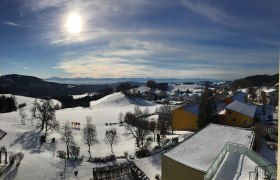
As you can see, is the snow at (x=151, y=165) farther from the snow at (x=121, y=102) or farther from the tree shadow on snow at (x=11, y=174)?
the snow at (x=121, y=102)

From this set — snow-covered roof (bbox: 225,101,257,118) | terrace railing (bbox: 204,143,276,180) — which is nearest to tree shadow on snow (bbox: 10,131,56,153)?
snow-covered roof (bbox: 225,101,257,118)

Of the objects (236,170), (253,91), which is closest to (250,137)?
(236,170)

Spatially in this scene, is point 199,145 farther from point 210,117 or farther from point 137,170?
point 210,117

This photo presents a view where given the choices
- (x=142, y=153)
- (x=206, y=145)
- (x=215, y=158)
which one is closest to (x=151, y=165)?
(x=142, y=153)

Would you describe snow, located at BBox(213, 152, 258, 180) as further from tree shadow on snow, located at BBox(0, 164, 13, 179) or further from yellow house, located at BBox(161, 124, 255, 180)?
tree shadow on snow, located at BBox(0, 164, 13, 179)

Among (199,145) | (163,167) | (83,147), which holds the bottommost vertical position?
(83,147)

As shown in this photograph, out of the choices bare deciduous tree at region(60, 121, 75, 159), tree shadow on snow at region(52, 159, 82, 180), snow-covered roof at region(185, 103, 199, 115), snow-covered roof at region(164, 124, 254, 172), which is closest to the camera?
snow-covered roof at region(164, 124, 254, 172)
